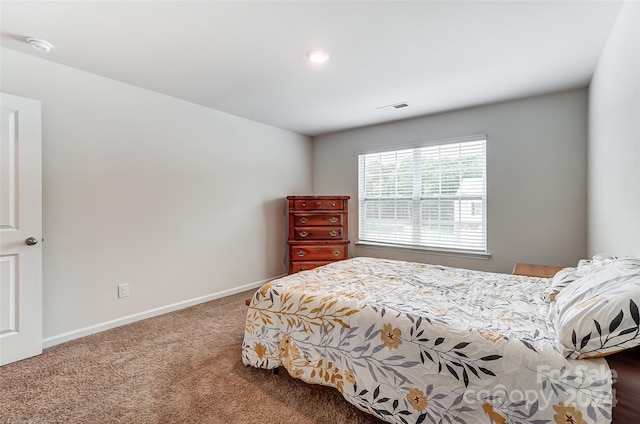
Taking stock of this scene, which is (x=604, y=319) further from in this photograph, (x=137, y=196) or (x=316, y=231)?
(x=137, y=196)

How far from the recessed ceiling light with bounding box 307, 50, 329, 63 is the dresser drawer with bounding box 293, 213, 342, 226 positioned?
7.23ft

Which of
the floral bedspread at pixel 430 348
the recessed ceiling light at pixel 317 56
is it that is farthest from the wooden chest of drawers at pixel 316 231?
the recessed ceiling light at pixel 317 56

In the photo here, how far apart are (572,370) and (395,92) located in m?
2.74

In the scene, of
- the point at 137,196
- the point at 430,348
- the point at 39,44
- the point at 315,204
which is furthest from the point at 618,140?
the point at 39,44

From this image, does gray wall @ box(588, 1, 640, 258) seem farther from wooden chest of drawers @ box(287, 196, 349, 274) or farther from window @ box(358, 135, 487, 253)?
wooden chest of drawers @ box(287, 196, 349, 274)

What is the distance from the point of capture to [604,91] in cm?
222

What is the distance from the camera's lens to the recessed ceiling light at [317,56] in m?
2.27

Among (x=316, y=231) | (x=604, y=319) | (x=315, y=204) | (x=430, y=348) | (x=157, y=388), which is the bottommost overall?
(x=157, y=388)

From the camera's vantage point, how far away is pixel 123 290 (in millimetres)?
2875

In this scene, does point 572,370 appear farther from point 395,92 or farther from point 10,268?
point 10,268

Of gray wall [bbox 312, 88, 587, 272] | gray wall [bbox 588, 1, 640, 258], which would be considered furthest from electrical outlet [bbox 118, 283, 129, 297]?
gray wall [bbox 588, 1, 640, 258]

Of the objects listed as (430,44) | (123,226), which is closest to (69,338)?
(123,226)

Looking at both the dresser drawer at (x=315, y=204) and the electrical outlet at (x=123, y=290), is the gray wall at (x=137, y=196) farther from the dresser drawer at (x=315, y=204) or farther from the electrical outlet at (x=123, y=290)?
the dresser drawer at (x=315, y=204)

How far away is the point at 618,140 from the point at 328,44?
2052 millimetres
